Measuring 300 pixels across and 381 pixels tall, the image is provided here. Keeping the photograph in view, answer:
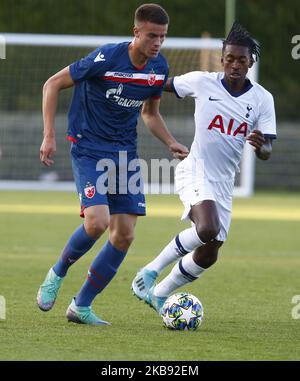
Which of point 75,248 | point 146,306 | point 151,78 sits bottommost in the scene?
point 146,306

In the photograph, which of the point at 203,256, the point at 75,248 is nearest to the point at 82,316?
the point at 75,248

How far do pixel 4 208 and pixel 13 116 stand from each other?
5.43 meters

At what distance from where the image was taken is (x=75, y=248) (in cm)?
734

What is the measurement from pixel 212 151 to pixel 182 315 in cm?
139

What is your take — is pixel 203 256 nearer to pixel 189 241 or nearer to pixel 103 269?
pixel 189 241

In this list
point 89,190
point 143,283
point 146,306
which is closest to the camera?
point 89,190

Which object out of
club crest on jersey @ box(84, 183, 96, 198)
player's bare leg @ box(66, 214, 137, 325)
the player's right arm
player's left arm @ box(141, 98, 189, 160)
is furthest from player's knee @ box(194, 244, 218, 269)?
the player's right arm

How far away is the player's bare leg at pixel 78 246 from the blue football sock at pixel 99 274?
0.13 meters

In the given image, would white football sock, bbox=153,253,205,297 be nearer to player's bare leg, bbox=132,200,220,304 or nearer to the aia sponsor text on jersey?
player's bare leg, bbox=132,200,220,304

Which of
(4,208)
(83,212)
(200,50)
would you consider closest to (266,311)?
(83,212)

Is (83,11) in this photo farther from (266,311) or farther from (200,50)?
(266,311)

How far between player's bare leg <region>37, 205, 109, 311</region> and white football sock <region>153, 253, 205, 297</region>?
66cm

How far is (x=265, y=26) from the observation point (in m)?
30.9

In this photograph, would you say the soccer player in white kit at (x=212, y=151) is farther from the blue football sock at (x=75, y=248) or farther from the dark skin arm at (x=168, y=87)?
the blue football sock at (x=75, y=248)
